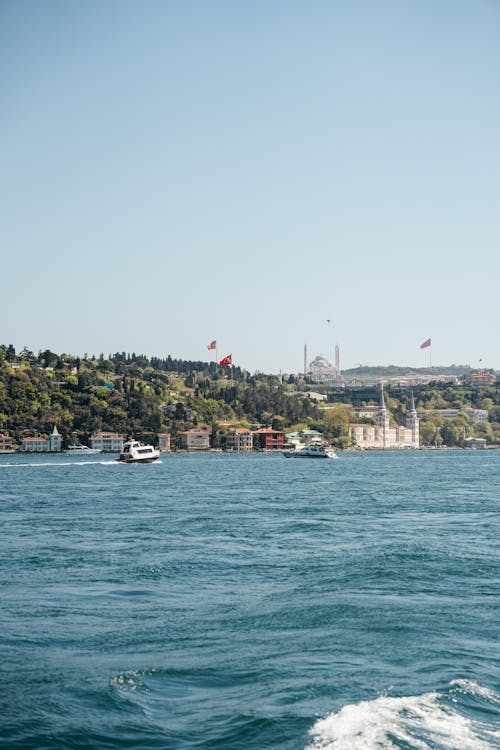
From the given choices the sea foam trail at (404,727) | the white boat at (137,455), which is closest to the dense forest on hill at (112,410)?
the white boat at (137,455)

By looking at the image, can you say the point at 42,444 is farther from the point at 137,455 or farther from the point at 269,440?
the point at 137,455

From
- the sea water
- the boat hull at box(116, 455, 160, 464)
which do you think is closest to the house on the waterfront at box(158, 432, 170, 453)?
the boat hull at box(116, 455, 160, 464)

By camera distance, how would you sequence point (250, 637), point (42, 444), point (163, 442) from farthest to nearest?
point (163, 442), point (42, 444), point (250, 637)

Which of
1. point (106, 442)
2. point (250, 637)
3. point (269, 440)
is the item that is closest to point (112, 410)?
point (106, 442)

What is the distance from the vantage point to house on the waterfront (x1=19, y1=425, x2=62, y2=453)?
154500 mm

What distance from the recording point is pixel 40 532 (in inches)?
1208

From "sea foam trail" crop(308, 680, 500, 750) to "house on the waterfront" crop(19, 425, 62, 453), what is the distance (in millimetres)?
146727

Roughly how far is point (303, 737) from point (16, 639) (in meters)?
6.05

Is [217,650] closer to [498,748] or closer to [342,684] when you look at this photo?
[342,684]

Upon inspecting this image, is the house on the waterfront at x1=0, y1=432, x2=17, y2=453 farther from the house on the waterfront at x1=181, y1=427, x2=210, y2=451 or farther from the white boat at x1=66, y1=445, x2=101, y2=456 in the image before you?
the house on the waterfront at x1=181, y1=427, x2=210, y2=451

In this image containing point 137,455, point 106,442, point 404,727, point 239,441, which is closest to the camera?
point 404,727

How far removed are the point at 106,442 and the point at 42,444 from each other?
36.6ft

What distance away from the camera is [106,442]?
529 ft

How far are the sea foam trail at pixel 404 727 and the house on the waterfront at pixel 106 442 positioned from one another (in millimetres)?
149755
